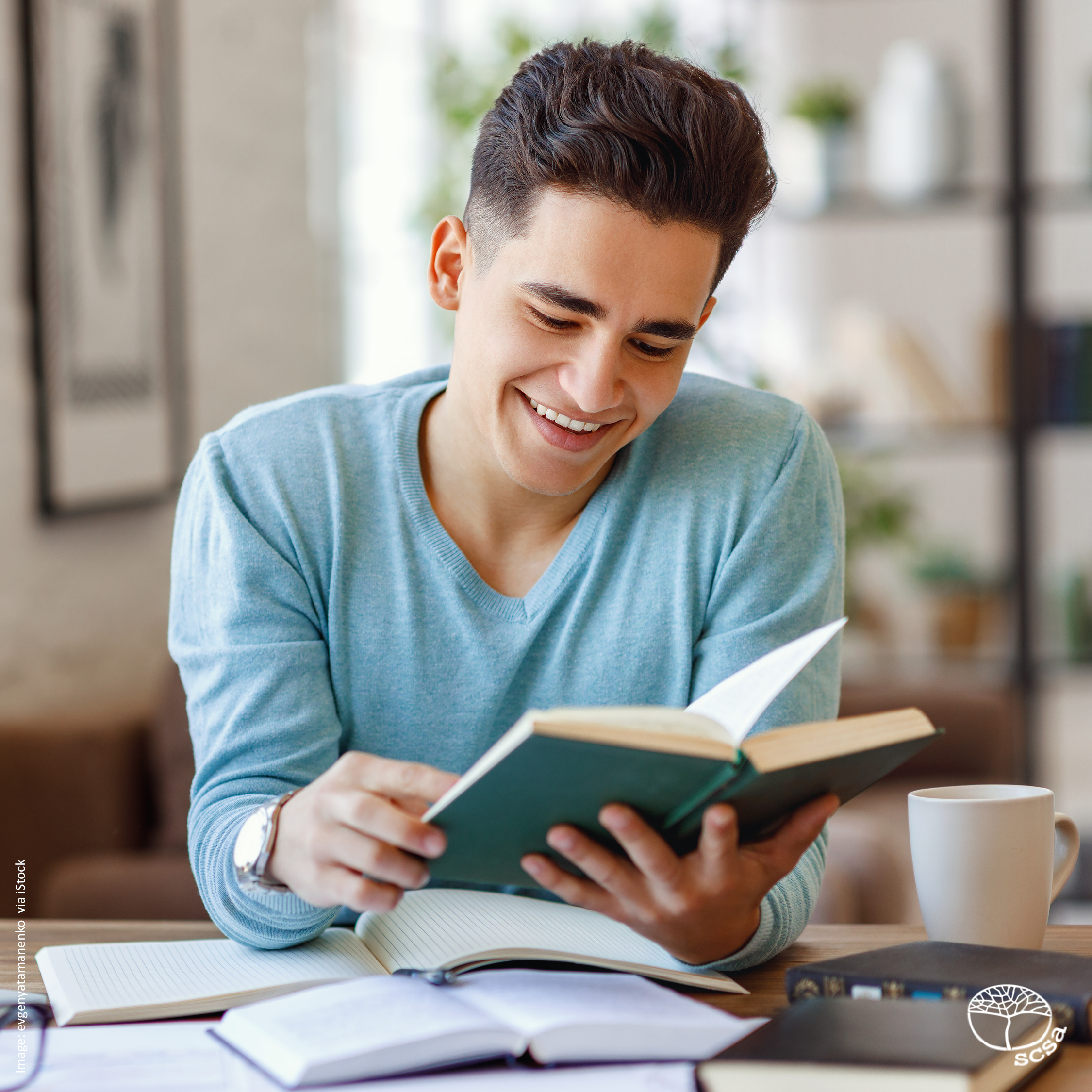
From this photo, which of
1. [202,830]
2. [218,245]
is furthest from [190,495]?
[218,245]

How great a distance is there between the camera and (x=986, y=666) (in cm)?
366

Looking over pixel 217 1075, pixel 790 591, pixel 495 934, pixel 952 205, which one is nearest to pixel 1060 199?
pixel 952 205

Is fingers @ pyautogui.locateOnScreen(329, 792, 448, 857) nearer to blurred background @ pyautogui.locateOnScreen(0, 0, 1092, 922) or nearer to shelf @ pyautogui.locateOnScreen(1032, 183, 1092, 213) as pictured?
blurred background @ pyautogui.locateOnScreen(0, 0, 1092, 922)

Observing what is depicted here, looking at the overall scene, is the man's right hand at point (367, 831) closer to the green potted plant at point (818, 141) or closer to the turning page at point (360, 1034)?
the turning page at point (360, 1034)

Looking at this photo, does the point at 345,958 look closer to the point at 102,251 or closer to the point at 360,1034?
the point at 360,1034

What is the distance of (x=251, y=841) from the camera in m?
1.00

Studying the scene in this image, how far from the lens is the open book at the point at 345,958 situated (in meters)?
0.92

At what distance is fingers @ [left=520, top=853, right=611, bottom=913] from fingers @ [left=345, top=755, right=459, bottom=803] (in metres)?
0.07

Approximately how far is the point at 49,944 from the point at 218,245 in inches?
100

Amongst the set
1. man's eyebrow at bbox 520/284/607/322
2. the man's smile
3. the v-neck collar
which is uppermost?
man's eyebrow at bbox 520/284/607/322

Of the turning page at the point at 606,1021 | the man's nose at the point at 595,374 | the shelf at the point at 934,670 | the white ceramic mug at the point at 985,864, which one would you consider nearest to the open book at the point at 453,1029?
the turning page at the point at 606,1021

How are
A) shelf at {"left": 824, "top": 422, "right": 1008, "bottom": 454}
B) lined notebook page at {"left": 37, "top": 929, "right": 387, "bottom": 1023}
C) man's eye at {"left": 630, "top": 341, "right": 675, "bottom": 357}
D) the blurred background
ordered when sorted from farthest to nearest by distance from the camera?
shelf at {"left": 824, "top": 422, "right": 1008, "bottom": 454} < the blurred background < man's eye at {"left": 630, "top": 341, "right": 675, "bottom": 357} < lined notebook page at {"left": 37, "top": 929, "right": 387, "bottom": 1023}

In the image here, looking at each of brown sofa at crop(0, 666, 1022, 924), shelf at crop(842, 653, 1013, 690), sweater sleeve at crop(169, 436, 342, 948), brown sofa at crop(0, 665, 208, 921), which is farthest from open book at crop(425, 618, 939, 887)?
shelf at crop(842, 653, 1013, 690)

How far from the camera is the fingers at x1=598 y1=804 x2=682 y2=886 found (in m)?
0.84
